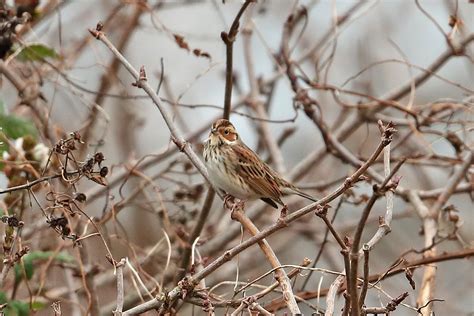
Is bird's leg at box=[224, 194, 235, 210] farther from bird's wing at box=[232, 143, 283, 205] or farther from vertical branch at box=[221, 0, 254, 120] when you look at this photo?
vertical branch at box=[221, 0, 254, 120]

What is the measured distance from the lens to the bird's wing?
4152 mm

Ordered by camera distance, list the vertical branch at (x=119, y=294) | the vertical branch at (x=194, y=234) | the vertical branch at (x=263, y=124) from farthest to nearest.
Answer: the vertical branch at (x=263, y=124) < the vertical branch at (x=194, y=234) < the vertical branch at (x=119, y=294)

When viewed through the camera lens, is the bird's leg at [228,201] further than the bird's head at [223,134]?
No

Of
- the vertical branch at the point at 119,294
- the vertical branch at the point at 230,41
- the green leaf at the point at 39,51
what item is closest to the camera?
the vertical branch at the point at 119,294

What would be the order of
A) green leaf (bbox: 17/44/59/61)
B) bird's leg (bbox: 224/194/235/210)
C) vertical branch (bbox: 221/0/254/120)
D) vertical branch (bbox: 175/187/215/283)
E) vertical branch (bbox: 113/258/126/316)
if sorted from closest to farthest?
1. vertical branch (bbox: 113/258/126/316)
2. vertical branch (bbox: 221/0/254/120)
3. vertical branch (bbox: 175/187/215/283)
4. green leaf (bbox: 17/44/59/61)
5. bird's leg (bbox: 224/194/235/210)

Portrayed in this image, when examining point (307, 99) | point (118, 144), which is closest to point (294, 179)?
point (307, 99)

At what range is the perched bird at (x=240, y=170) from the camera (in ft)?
13.4

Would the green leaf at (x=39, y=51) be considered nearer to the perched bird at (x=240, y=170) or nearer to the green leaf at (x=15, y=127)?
the green leaf at (x=15, y=127)

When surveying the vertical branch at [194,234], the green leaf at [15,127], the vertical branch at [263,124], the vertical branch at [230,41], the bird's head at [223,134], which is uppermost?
the vertical branch at [263,124]

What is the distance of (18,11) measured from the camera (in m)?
3.51

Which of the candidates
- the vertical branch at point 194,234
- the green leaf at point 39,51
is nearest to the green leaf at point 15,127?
the green leaf at point 39,51

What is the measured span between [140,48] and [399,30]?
9.48ft

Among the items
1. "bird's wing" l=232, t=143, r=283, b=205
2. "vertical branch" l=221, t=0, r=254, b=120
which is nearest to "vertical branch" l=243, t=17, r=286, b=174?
"bird's wing" l=232, t=143, r=283, b=205

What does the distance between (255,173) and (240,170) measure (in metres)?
0.08
